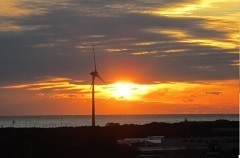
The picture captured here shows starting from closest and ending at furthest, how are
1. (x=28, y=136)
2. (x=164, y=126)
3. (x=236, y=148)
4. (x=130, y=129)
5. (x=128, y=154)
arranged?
(x=128, y=154) → (x=236, y=148) → (x=28, y=136) → (x=130, y=129) → (x=164, y=126)

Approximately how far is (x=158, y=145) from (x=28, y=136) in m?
29.7

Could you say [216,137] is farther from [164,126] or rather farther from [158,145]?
[164,126]

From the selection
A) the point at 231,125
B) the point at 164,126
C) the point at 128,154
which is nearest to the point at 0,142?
the point at 128,154

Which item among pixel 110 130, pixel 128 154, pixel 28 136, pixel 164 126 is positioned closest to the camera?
pixel 128 154

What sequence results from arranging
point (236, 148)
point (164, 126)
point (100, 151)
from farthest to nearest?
point (164, 126), point (236, 148), point (100, 151)

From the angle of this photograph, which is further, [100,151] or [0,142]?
[0,142]

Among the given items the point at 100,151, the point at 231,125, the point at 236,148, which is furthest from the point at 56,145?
the point at 231,125

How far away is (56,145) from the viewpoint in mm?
110000

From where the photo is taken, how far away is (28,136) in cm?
12438

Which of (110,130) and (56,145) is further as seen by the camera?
(110,130)

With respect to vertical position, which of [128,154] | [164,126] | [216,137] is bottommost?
[128,154]

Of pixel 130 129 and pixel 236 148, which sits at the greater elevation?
pixel 130 129

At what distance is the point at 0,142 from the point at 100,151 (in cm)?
2175

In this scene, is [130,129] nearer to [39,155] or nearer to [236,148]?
[236,148]
